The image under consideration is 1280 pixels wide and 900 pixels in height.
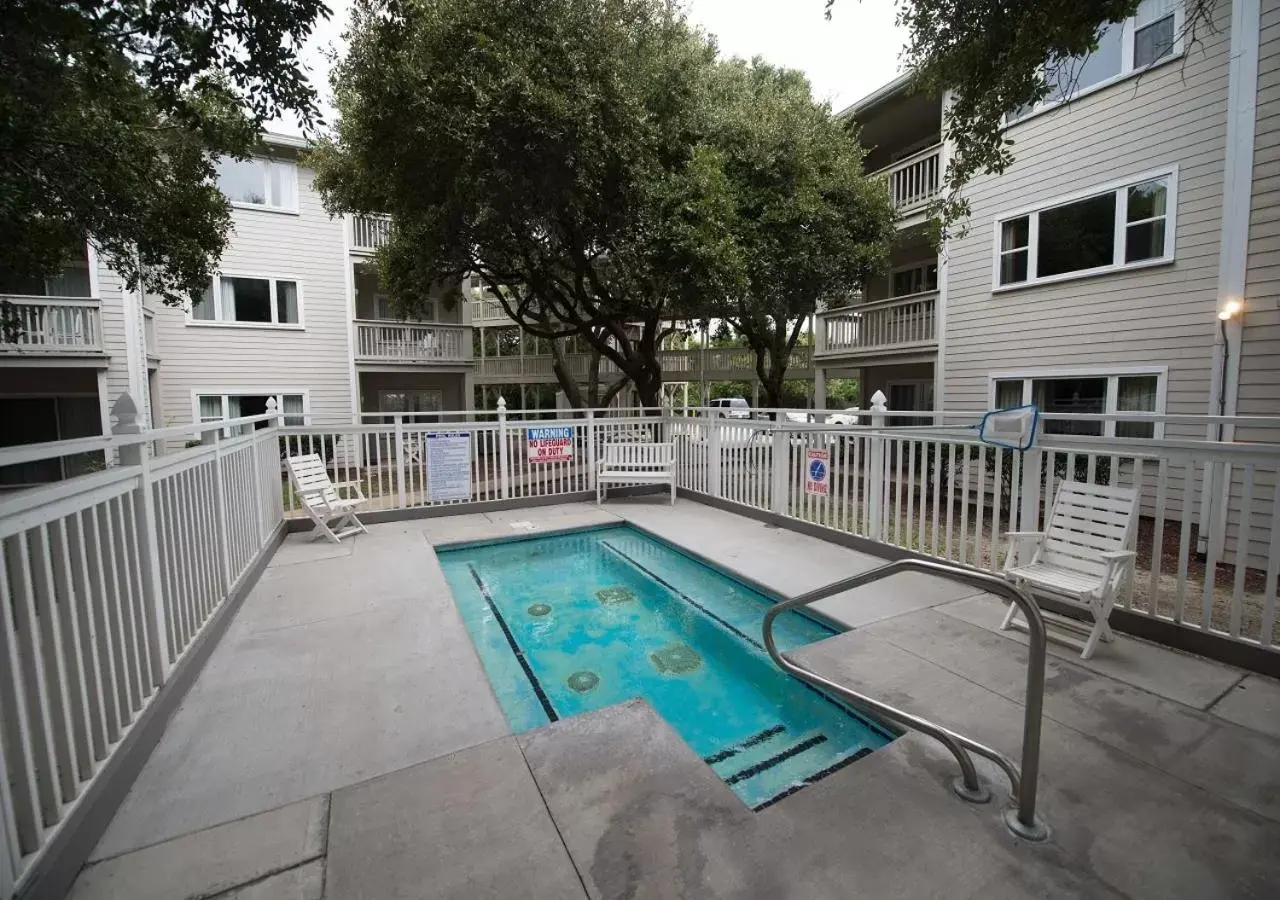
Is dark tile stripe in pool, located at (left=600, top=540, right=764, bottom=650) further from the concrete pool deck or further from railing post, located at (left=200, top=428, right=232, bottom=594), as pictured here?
railing post, located at (left=200, top=428, right=232, bottom=594)

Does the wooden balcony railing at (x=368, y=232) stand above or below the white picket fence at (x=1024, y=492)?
above

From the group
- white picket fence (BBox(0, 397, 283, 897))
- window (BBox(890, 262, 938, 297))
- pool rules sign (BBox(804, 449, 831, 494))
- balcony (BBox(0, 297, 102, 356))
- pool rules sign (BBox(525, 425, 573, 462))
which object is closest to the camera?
white picket fence (BBox(0, 397, 283, 897))

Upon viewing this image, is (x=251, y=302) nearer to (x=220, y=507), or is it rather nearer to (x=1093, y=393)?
(x=220, y=507)

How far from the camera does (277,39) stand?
3637 mm

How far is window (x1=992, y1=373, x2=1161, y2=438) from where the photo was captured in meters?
8.29

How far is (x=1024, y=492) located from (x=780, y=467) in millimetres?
3068

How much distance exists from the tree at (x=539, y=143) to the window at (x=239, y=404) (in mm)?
5061

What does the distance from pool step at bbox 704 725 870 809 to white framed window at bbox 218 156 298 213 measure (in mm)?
15299

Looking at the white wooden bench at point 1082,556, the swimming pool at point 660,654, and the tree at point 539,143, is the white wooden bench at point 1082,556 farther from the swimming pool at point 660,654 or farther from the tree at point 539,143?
the tree at point 539,143

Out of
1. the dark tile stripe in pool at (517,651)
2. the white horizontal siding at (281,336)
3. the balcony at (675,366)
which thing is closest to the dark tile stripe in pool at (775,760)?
the dark tile stripe in pool at (517,651)

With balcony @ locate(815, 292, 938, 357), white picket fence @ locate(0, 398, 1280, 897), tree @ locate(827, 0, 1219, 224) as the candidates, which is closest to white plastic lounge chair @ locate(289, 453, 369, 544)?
white picket fence @ locate(0, 398, 1280, 897)

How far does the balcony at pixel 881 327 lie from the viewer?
37.5 feet

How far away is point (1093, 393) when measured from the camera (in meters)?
8.99

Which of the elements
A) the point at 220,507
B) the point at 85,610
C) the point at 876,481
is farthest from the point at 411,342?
the point at 85,610
